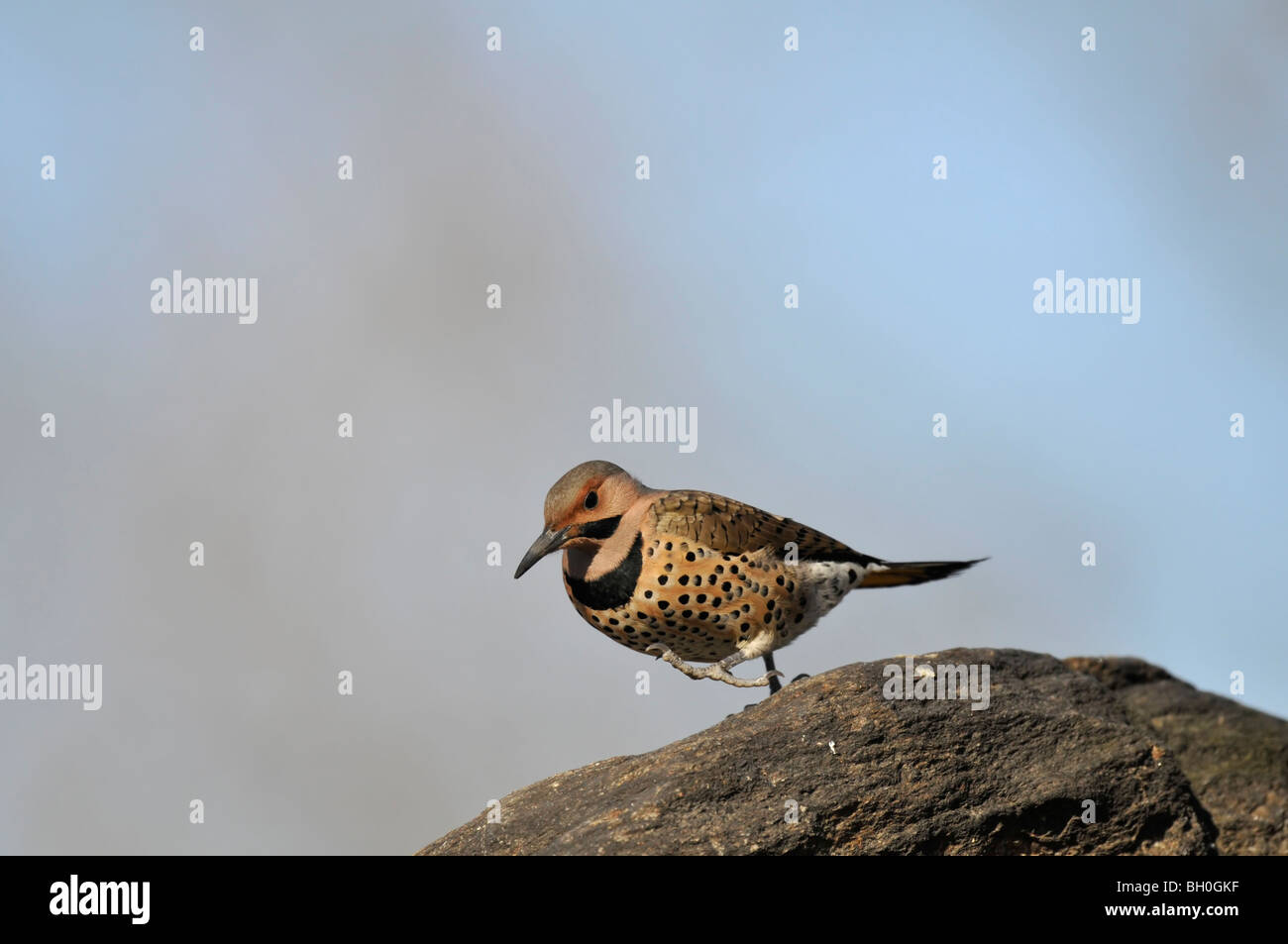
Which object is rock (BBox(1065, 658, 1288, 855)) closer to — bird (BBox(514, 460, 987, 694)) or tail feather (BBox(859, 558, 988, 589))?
tail feather (BBox(859, 558, 988, 589))

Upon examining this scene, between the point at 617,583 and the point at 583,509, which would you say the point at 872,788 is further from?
the point at 583,509

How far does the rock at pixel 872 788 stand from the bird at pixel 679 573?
0.47 metres

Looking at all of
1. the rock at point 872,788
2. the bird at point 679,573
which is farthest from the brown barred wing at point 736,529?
the rock at point 872,788

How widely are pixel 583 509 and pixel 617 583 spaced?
43cm

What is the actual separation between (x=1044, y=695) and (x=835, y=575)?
129 cm

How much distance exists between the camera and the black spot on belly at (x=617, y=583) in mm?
6270

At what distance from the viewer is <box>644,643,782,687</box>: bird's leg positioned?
21.0 feet

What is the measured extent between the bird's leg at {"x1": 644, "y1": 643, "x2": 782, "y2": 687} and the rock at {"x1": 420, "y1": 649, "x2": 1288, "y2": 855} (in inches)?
12.1

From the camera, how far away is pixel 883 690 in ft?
19.6

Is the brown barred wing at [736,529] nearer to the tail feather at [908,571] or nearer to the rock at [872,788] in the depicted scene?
the tail feather at [908,571]

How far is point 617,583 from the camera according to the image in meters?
6.29

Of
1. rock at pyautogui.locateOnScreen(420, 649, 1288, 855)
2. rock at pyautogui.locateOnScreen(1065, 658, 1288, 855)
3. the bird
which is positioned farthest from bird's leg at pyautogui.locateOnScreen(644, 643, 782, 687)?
rock at pyautogui.locateOnScreen(1065, 658, 1288, 855)
